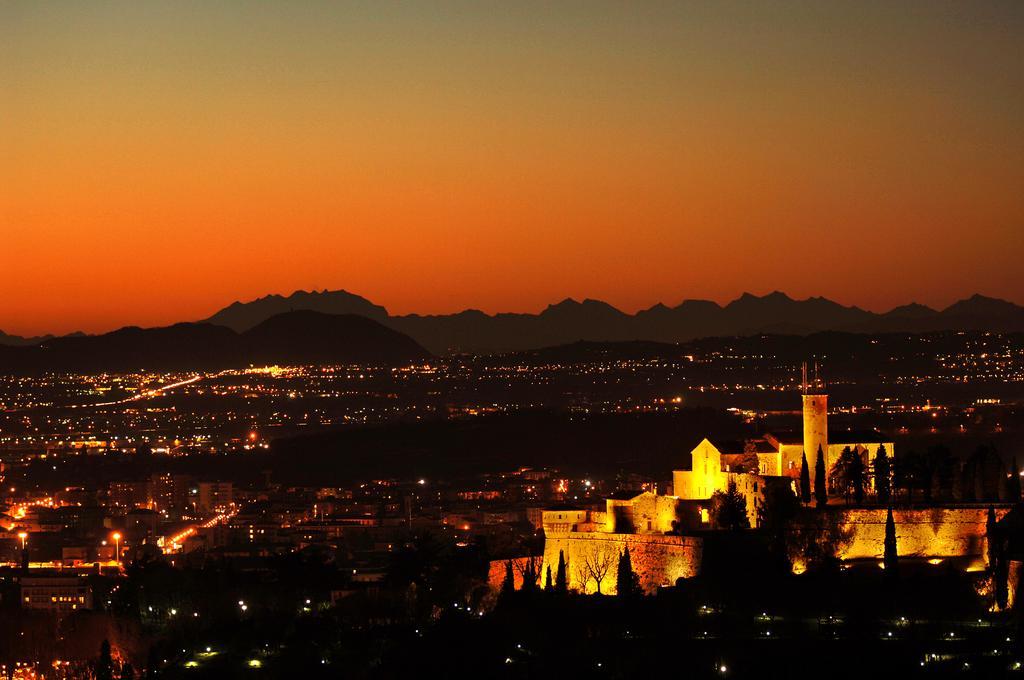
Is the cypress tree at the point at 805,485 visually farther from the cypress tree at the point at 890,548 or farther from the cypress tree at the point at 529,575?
the cypress tree at the point at 529,575

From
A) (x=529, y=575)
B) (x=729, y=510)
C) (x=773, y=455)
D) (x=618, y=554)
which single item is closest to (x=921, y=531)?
(x=729, y=510)

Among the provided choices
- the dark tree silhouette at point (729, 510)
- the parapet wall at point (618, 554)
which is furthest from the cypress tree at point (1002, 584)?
the parapet wall at point (618, 554)

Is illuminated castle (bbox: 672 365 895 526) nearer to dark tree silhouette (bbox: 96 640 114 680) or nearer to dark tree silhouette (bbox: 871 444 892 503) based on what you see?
dark tree silhouette (bbox: 871 444 892 503)

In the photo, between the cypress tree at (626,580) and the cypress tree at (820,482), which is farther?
the cypress tree at (820,482)

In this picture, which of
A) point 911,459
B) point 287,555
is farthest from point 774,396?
point 911,459

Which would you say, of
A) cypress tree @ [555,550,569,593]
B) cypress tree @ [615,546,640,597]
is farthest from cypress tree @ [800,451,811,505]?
cypress tree @ [555,550,569,593]

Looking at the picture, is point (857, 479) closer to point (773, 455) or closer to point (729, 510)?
point (773, 455)

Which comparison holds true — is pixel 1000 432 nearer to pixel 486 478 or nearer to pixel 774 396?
pixel 774 396
